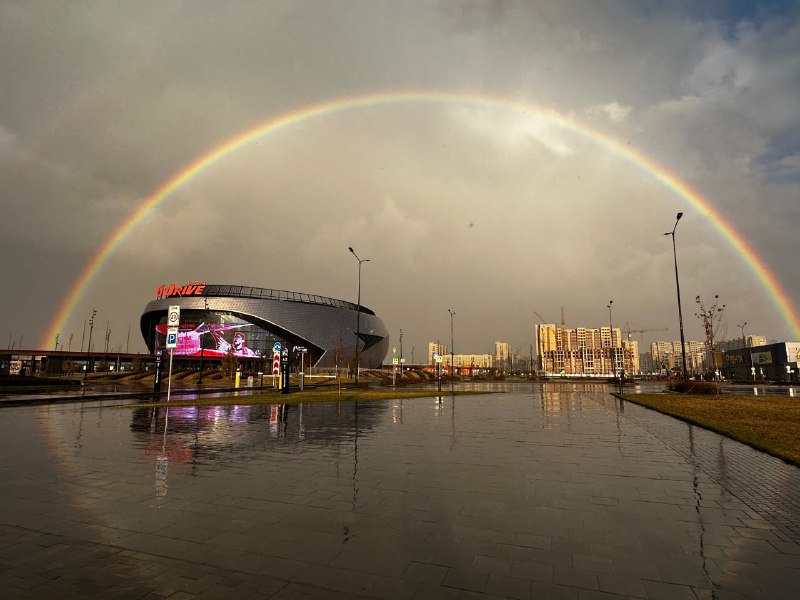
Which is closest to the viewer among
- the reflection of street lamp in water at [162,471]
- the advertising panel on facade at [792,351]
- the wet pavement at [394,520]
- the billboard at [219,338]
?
the wet pavement at [394,520]

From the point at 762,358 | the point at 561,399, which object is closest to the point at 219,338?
the point at 561,399

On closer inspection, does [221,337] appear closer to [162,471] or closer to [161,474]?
[162,471]

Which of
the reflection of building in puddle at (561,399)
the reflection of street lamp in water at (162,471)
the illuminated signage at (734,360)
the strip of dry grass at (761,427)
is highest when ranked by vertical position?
the illuminated signage at (734,360)

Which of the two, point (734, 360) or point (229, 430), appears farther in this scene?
point (734, 360)

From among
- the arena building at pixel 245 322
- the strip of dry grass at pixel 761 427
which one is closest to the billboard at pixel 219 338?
the arena building at pixel 245 322

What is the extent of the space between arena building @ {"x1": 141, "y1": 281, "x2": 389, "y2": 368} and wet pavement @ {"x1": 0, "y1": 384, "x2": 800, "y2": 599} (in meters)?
127

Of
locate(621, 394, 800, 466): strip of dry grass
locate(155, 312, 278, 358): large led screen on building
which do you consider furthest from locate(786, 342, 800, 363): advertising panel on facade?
locate(155, 312, 278, 358): large led screen on building

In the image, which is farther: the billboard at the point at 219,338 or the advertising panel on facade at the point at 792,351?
the billboard at the point at 219,338

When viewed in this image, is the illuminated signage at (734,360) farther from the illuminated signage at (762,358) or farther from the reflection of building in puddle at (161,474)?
the reflection of building in puddle at (161,474)

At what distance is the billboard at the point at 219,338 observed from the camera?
138 meters

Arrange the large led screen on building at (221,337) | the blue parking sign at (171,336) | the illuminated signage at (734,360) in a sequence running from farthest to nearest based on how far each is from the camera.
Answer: the large led screen on building at (221,337) < the illuminated signage at (734,360) < the blue parking sign at (171,336)

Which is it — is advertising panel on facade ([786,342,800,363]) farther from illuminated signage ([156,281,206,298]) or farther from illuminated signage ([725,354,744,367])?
illuminated signage ([156,281,206,298])

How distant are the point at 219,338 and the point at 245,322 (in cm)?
917

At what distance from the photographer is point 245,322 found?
470ft
